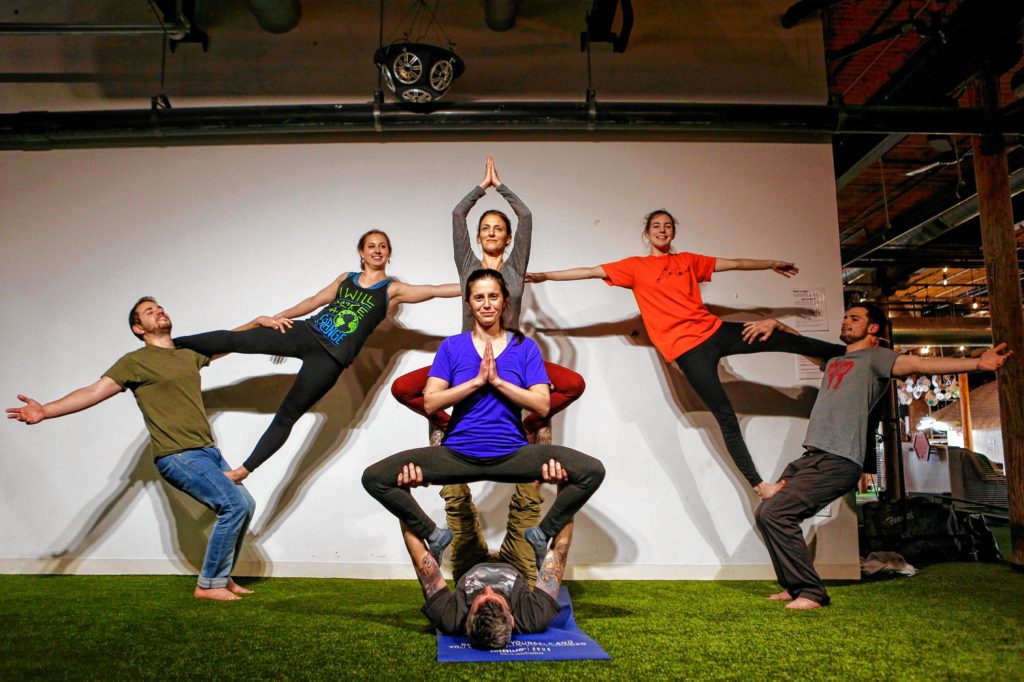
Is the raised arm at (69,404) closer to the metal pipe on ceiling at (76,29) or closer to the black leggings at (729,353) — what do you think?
the metal pipe on ceiling at (76,29)

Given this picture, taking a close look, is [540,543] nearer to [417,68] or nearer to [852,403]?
[852,403]

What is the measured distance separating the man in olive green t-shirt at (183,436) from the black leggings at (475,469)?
4.92 ft

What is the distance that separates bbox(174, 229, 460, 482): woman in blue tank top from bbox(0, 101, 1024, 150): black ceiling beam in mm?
1123

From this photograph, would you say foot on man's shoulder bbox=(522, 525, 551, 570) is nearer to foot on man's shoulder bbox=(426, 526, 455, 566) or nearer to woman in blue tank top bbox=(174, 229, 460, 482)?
foot on man's shoulder bbox=(426, 526, 455, 566)

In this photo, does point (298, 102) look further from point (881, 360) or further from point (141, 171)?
point (881, 360)

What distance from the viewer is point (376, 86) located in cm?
521

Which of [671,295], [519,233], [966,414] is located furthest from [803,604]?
[966,414]

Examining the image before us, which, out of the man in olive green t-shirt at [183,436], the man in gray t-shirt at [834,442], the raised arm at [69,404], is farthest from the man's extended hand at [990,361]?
the raised arm at [69,404]

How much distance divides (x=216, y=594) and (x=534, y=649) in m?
2.08

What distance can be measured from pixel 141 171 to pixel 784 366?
5.07m

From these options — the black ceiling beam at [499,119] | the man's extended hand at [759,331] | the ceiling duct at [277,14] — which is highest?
the ceiling duct at [277,14]

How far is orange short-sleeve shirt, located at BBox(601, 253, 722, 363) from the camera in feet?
13.8

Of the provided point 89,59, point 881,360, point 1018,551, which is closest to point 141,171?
point 89,59

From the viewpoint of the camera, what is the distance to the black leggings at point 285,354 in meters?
4.05
